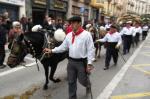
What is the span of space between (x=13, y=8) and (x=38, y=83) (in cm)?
1479

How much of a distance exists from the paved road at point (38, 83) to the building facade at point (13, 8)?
33.2 ft

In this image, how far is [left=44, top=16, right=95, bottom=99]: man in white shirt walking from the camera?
651 cm

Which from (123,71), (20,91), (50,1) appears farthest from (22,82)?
(50,1)

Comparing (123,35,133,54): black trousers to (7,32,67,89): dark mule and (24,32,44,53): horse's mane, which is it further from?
(24,32,44,53): horse's mane

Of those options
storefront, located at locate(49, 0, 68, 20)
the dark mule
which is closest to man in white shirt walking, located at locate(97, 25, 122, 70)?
the dark mule

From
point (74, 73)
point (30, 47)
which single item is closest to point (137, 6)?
point (30, 47)

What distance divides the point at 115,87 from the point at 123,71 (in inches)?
109

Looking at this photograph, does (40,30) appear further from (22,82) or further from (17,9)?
(17,9)

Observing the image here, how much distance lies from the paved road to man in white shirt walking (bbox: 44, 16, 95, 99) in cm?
100

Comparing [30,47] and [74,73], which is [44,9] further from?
[74,73]

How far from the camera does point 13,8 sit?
22.9 metres

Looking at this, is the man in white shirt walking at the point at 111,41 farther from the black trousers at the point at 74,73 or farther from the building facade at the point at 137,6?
the building facade at the point at 137,6

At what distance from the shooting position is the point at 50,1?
2902 centimetres

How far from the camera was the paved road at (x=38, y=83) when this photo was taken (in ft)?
25.9
